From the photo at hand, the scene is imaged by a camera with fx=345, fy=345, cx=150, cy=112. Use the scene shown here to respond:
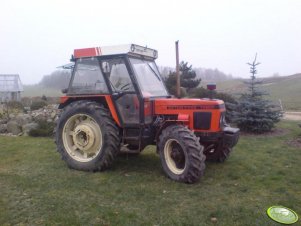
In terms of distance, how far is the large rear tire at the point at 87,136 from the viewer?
6551 mm

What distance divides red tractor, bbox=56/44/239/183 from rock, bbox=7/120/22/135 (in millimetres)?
6816

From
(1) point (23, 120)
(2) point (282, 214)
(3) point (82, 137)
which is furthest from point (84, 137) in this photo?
(1) point (23, 120)

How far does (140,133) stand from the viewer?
6.59 meters

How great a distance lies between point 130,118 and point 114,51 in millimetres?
1325

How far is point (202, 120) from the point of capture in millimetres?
6250

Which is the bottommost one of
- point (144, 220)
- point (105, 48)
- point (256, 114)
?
point (144, 220)

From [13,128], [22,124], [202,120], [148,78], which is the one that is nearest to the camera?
[202,120]

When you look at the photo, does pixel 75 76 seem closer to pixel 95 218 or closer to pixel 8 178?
pixel 8 178

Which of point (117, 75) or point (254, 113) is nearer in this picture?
point (117, 75)

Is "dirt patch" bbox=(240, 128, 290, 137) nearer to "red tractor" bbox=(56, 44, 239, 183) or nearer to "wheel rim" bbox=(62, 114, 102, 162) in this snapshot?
"red tractor" bbox=(56, 44, 239, 183)

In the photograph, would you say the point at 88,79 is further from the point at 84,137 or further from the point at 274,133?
the point at 274,133

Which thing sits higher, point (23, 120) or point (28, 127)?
point (23, 120)

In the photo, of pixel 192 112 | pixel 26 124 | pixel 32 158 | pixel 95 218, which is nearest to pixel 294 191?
pixel 192 112

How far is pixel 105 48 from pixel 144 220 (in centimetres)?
354
